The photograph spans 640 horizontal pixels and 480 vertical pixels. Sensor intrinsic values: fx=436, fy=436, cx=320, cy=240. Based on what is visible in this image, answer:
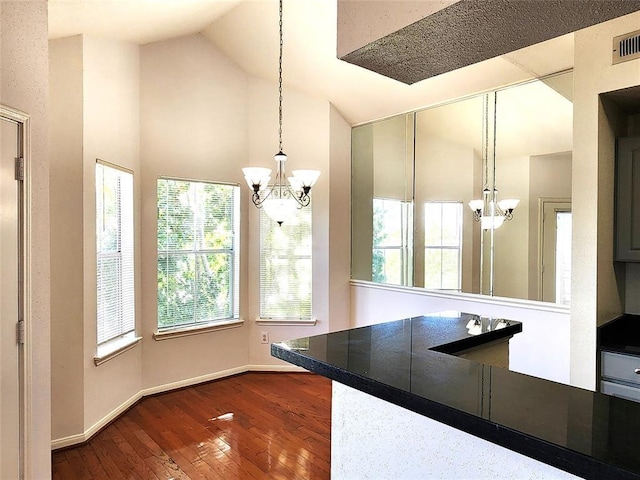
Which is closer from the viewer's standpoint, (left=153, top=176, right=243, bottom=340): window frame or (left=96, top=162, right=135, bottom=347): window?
(left=96, top=162, right=135, bottom=347): window

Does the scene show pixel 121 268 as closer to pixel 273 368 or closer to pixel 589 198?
pixel 273 368

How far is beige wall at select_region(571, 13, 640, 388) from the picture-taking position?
2377mm

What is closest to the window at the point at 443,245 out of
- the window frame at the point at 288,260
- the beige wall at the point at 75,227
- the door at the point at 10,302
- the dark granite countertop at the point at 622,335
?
the window frame at the point at 288,260

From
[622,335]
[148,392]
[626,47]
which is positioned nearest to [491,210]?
[622,335]

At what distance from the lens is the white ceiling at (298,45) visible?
3.04 m

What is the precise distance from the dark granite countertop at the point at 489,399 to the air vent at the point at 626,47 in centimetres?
185

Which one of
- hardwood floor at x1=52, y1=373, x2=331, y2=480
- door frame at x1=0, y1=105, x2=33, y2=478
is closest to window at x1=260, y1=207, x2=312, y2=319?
hardwood floor at x1=52, y1=373, x2=331, y2=480

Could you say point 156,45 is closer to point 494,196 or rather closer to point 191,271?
point 191,271

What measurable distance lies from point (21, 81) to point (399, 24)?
2.10 meters

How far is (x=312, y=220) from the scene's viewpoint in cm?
476

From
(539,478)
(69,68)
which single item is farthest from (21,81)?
(539,478)

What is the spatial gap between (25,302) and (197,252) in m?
2.25

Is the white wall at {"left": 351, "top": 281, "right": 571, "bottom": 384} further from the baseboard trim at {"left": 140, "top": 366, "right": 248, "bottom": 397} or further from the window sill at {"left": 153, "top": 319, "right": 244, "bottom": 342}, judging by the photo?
the baseboard trim at {"left": 140, "top": 366, "right": 248, "bottom": 397}

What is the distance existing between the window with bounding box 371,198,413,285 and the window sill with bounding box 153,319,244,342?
5.21 ft
